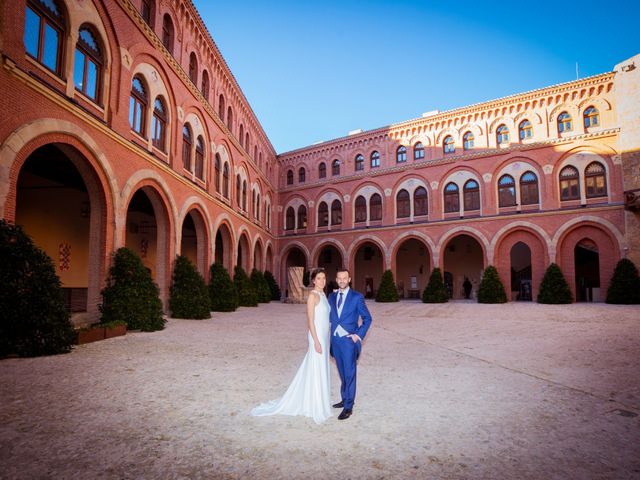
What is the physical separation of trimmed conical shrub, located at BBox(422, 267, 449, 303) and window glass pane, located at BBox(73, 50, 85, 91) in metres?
19.8

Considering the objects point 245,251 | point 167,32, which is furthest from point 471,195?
point 167,32

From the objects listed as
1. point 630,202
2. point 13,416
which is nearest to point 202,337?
point 13,416

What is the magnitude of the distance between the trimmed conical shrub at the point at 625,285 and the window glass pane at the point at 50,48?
24376mm

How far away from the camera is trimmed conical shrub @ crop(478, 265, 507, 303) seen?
2055cm

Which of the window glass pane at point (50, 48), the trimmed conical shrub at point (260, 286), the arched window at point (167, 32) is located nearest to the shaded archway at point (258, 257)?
the trimmed conical shrub at point (260, 286)

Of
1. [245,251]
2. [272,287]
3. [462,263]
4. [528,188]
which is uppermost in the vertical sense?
[528,188]

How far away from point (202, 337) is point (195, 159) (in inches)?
382

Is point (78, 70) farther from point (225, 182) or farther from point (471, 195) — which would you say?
point (471, 195)

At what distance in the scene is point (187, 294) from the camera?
12750 millimetres

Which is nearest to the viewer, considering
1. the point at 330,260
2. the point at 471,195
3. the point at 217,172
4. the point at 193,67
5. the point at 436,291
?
the point at 193,67

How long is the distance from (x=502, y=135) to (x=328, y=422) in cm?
2477

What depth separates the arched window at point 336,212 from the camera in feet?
93.3

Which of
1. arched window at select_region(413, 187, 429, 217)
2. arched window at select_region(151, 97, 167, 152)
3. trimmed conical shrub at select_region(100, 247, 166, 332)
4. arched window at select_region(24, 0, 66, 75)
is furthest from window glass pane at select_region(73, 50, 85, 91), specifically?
arched window at select_region(413, 187, 429, 217)

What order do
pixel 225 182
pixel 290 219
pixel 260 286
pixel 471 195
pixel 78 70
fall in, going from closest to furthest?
pixel 78 70 < pixel 225 182 < pixel 260 286 < pixel 471 195 < pixel 290 219
